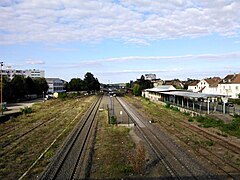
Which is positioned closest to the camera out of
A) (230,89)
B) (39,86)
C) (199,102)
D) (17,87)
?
(199,102)

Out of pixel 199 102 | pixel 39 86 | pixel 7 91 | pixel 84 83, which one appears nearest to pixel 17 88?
pixel 7 91

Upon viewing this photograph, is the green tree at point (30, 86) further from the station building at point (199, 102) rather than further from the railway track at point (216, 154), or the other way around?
the railway track at point (216, 154)

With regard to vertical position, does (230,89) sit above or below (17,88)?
below

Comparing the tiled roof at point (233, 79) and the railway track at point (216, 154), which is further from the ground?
the tiled roof at point (233, 79)

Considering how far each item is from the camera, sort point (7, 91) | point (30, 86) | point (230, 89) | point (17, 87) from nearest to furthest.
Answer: point (7, 91) → point (17, 87) → point (230, 89) → point (30, 86)

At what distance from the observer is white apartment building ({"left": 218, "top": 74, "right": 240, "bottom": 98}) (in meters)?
71.3

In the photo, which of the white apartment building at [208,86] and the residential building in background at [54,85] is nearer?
the white apartment building at [208,86]

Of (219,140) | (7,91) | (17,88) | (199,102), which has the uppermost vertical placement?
(17,88)

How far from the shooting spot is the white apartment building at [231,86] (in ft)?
234

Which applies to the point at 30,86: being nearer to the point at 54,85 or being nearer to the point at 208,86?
the point at 208,86

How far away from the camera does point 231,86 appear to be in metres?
73.8

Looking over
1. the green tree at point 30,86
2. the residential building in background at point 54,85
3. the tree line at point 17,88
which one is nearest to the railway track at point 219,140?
the tree line at point 17,88

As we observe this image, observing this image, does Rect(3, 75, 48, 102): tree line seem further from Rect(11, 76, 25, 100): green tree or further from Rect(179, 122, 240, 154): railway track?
Rect(179, 122, 240, 154): railway track

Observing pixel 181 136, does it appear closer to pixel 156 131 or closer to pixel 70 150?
pixel 156 131
